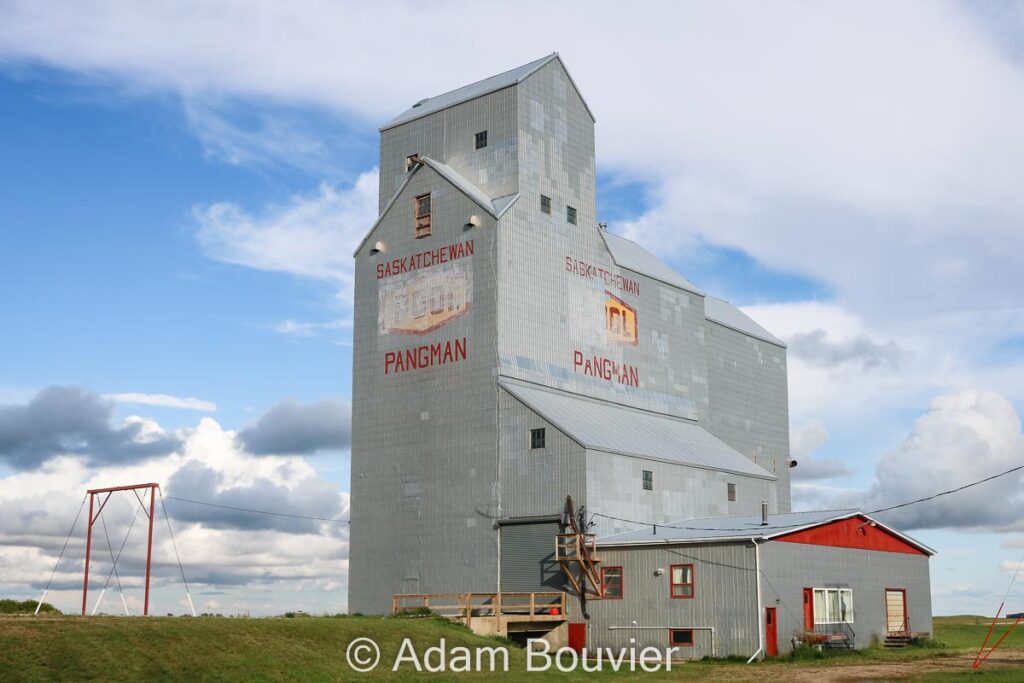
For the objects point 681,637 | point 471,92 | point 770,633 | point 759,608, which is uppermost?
point 471,92

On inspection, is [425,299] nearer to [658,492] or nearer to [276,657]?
[658,492]

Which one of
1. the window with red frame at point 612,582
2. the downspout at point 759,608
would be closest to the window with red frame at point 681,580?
the window with red frame at point 612,582

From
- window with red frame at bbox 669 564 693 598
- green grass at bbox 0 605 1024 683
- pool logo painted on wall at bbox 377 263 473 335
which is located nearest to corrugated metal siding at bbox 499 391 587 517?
window with red frame at bbox 669 564 693 598

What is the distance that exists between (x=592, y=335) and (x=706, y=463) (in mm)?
8962

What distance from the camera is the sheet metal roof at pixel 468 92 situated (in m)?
56.8

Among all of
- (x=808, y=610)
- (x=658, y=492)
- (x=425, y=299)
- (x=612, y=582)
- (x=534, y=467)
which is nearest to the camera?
(x=808, y=610)

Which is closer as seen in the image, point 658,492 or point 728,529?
point 728,529

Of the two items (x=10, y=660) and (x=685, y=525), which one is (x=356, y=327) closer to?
(x=685, y=525)

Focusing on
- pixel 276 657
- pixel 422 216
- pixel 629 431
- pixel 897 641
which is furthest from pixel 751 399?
pixel 276 657

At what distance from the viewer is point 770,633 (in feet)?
138

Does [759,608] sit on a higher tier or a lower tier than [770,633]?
higher

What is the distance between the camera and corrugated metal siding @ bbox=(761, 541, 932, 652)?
43062 millimetres

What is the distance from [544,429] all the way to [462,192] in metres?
13.2

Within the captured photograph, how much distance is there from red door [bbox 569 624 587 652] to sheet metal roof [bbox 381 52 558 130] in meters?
27.1
